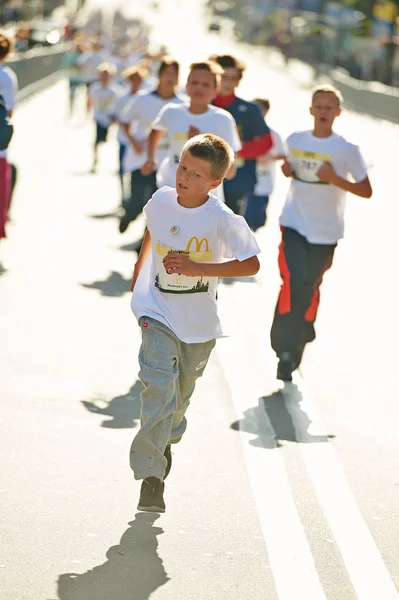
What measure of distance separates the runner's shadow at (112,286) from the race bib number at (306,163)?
127 inches

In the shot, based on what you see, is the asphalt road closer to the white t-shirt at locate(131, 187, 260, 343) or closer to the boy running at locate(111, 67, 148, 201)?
the white t-shirt at locate(131, 187, 260, 343)

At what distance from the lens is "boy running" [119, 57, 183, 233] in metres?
13.4

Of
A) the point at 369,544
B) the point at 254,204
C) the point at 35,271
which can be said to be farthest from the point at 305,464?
the point at 254,204

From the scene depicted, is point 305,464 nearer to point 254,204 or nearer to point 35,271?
point 35,271

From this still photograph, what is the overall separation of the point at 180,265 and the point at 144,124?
8.24m

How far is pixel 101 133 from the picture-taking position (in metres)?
23.4

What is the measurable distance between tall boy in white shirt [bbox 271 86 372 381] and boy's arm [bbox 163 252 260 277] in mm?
2991

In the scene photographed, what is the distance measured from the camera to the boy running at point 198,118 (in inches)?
375

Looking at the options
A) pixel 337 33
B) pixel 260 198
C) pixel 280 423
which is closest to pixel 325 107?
pixel 280 423

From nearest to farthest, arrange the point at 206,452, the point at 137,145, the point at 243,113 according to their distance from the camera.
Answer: the point at 206,452, the point at 243,113, the point at 137,145

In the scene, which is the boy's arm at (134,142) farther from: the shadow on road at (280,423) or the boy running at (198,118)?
the shadow on road at (280,423)

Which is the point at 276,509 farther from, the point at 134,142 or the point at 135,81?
the point at 135,81

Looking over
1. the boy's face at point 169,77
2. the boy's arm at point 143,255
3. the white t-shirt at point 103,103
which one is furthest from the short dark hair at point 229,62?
the white t-shirt at point 103,103

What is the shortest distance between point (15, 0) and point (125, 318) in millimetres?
99863
